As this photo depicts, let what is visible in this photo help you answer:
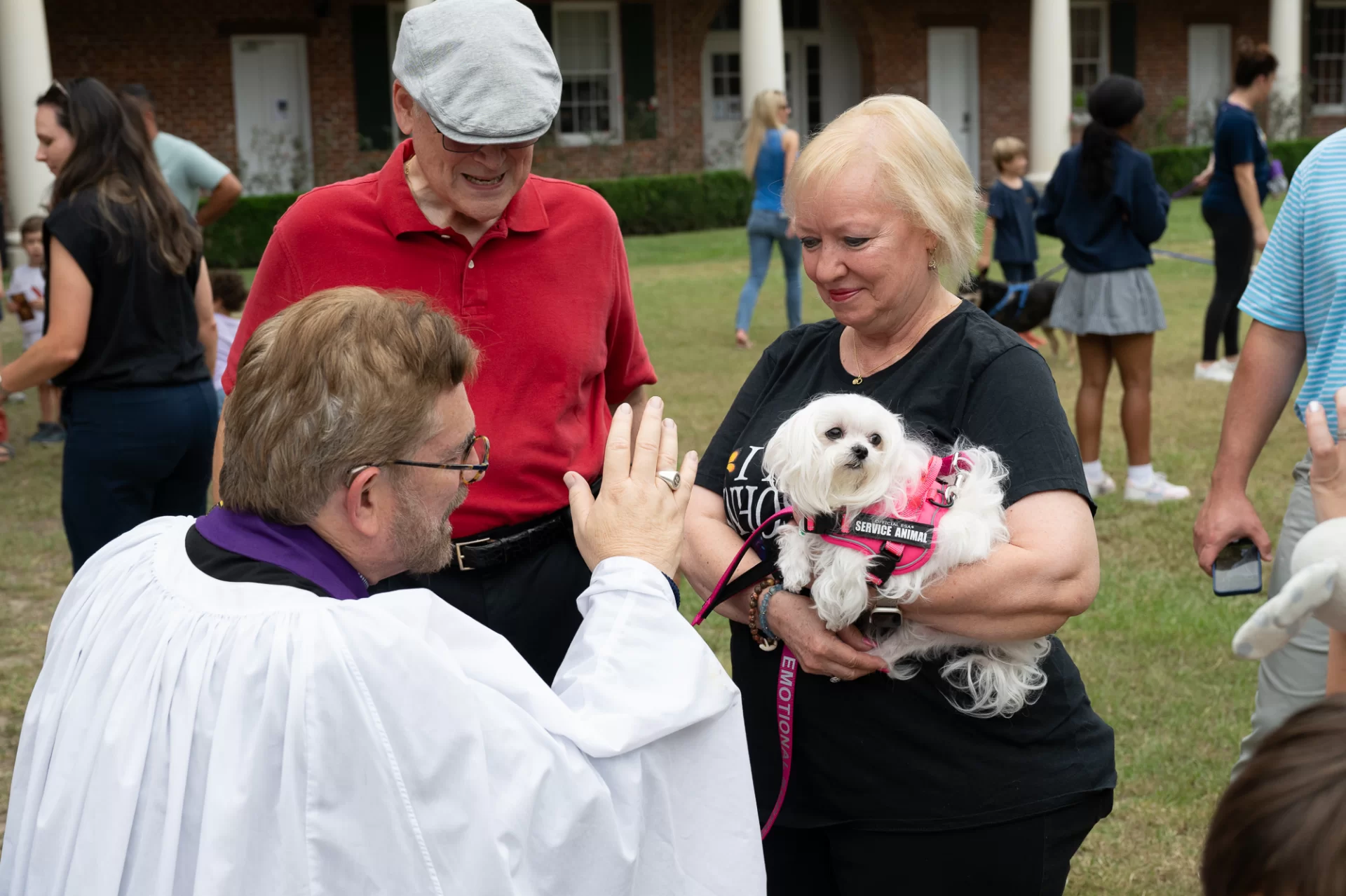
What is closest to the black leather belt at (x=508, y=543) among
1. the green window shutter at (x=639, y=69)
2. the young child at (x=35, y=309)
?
the young child at (x=35, y=309)

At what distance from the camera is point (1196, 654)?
507 centimetres

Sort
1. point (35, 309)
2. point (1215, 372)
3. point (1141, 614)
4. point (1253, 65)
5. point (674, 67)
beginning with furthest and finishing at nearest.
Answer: point (674, 67)
point (1215, 372)
point (35, 309)
point (1253, 65)
point (1141, 614)

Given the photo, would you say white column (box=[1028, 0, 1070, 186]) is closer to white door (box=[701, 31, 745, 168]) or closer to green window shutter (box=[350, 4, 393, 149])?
white door (box=[701, 31, 745, 168])

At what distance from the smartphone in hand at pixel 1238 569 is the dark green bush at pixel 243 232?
1818cm

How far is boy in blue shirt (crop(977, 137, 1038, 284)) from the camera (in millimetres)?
10422

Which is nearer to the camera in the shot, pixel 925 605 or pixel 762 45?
pixel 925 605

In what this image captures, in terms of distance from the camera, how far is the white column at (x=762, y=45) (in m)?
21.8

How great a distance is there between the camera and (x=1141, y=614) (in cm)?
544

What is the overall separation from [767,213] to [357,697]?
10.7 m

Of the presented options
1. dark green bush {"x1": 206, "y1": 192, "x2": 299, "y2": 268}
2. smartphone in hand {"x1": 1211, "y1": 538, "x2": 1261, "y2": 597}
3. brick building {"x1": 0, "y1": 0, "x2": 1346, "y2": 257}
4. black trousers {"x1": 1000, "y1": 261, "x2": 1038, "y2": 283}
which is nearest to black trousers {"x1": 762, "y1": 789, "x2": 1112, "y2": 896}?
smartphone in hand {"x1": 1211, "y1": 538, "x2": 1261, "y2": 597}

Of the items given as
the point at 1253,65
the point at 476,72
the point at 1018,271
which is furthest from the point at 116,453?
the point at 1018,271

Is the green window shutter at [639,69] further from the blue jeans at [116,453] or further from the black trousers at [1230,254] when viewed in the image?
the blue jeans at [116,453]

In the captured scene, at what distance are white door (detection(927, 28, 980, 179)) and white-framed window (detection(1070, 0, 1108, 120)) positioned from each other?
2489mm

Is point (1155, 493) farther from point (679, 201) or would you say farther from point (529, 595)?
point (679, 201)
